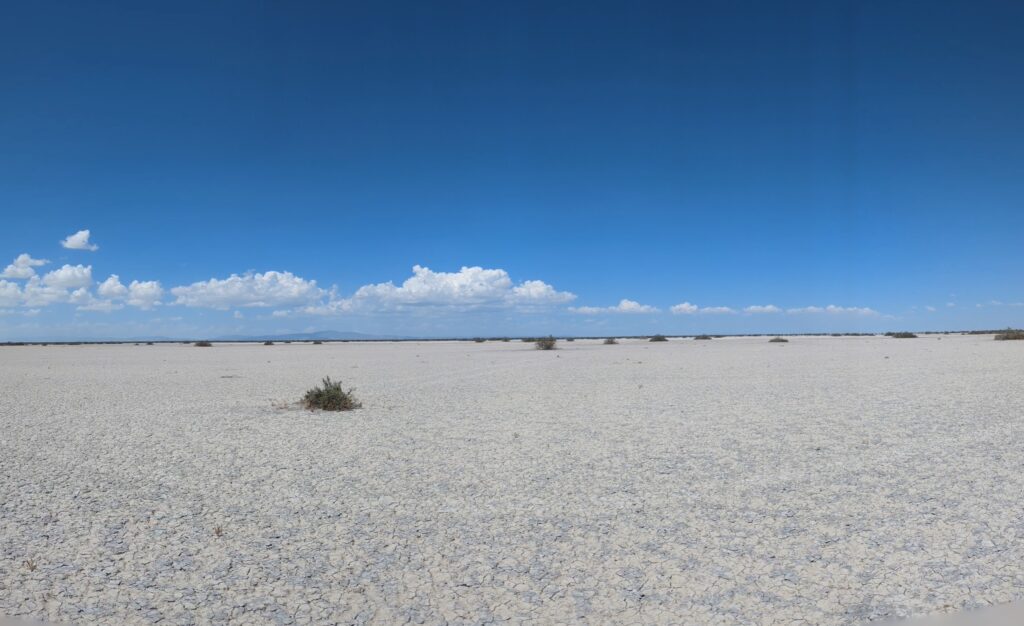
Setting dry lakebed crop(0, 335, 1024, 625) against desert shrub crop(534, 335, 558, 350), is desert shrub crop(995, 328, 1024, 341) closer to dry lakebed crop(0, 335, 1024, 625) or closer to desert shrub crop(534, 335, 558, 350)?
desert shrub crop(534, 335, 558, 350)

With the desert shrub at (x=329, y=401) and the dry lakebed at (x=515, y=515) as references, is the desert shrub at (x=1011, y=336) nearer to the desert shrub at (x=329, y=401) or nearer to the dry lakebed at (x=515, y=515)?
the dry lakebed at (x=515, y=515)

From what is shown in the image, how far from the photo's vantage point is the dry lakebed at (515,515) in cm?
388

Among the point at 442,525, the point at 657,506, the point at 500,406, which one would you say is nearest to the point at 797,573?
the point at 657,506

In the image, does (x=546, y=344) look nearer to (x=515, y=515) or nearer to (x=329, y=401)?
(x=329, y=401)

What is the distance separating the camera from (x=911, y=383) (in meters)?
15.4

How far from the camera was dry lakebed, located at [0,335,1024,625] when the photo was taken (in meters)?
3.88

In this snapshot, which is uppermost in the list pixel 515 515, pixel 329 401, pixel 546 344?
pixel 546 344

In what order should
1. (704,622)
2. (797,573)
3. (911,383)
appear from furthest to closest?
(911,383), (797,573), (704,622)

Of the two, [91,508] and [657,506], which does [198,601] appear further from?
[657,506]

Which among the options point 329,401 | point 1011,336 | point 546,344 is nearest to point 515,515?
point 329,401

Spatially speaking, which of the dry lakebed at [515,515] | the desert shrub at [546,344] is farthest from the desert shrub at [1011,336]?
the dry lakebed at [515,515]

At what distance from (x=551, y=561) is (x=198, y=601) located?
92.4 inches

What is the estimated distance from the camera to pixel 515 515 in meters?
5.48

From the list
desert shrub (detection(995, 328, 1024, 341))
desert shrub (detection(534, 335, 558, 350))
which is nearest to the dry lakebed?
desert shrub (detection(534, 335, 558, 350))
